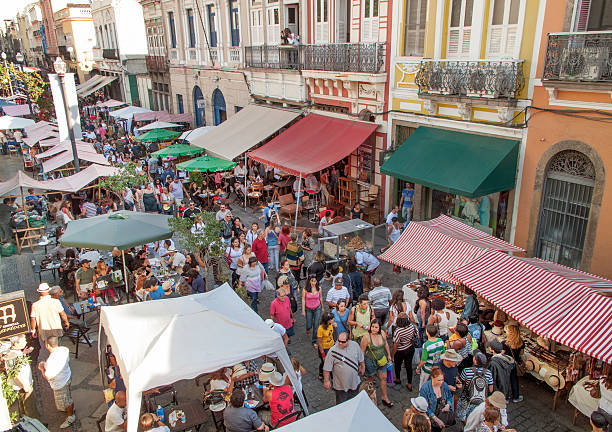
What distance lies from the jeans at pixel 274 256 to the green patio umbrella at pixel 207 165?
6.45 m

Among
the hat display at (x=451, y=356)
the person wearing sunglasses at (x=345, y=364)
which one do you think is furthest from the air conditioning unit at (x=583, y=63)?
the person wearing sunglasses at (x=345, y=364)

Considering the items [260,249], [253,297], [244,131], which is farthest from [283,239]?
[244,131]

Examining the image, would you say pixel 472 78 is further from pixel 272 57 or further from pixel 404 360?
pixel 272 57

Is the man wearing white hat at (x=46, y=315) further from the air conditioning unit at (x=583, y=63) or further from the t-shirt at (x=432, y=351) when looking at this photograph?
the air conditioning unit at (x=583, y=63)

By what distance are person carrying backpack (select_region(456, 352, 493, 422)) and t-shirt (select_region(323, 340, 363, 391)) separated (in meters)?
1.52

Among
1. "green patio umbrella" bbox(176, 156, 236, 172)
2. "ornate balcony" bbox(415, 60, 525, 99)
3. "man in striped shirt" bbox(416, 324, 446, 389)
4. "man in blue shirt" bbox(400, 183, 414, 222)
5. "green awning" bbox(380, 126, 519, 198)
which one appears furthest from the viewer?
"green patio umbrella" bbox(176, 156, 236, 172)

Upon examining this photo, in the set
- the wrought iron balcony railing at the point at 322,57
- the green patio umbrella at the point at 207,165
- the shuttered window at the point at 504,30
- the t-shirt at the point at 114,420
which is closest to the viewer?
the t-shirt at the point at 114,420

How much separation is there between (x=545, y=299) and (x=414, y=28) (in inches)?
362

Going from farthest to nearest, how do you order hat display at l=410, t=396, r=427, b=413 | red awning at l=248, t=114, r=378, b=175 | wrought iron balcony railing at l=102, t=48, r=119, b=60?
1. wrought iron balcony railing at l=102, t=48, r=119, b=60
2. red awning at l=248, t=114, r=378, b=175
3. hat display at l=410, t=396, r=427, b=413

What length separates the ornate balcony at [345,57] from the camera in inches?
552

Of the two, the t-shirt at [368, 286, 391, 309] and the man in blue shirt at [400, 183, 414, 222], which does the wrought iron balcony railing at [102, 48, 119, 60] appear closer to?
the man in blue shirt at [400, 183, 414, 222]

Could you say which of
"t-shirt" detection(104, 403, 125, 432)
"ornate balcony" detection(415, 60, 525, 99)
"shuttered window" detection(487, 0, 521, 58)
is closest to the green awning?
"ornate balcony" detection(415, 60, 525, 99)

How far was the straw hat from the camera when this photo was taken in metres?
7.41

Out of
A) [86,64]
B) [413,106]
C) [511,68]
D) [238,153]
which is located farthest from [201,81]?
[86,64]
